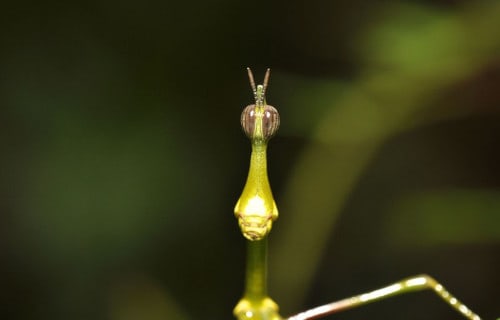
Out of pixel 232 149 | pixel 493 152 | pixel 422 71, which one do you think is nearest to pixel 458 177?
pixel 493 152

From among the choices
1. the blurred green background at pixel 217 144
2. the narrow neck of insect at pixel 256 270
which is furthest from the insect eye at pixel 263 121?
the blurred green background at pixel 217 144

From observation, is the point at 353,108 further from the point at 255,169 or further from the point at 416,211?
the point at 255,169

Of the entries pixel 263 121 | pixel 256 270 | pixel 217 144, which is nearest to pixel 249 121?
pixel 263 121

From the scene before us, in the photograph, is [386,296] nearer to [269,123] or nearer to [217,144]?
[269,123]

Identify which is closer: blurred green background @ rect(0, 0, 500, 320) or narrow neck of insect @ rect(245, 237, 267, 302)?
narrow neck of insect @ rect(245, 237, 267, 302)

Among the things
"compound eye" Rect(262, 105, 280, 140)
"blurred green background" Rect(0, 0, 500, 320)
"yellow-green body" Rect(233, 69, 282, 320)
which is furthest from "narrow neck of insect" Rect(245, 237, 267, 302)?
"blurred green background" Rect(0, 0, 500, 320)

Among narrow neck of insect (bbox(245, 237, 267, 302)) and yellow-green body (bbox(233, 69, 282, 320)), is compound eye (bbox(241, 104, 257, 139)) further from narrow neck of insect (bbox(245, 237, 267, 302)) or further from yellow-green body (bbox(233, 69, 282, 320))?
narrow neck of insect (bbox(245, 237, 267, 302))

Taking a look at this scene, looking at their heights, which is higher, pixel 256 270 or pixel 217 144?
pixel 217 144
